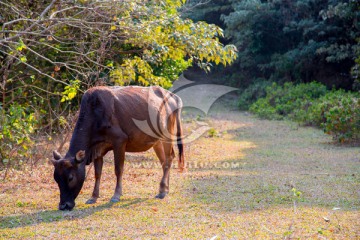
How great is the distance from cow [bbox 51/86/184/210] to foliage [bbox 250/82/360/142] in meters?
6.46

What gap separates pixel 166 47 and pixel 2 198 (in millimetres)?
3804

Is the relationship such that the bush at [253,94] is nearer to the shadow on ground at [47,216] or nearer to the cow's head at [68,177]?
the shadow on ground at [47,216]

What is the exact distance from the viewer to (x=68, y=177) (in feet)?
22.0

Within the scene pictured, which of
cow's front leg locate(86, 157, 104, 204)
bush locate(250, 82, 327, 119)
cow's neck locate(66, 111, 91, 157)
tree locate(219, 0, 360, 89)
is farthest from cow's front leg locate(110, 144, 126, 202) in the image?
tree locate(219, 0, 360, 89)

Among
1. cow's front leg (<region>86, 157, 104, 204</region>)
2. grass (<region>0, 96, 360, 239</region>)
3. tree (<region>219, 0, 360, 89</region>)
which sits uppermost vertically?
tree (<region>219, 0, 360, 89</region>)

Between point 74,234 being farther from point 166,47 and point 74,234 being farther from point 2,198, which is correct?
point 166,47

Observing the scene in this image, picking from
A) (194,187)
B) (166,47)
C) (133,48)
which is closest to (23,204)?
(194,187)

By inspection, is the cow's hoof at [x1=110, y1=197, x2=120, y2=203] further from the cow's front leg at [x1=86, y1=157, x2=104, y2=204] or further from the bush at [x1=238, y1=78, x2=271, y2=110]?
the bush at [x1=238, y1=78, x2=271, y2=110]

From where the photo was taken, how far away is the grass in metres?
5.81

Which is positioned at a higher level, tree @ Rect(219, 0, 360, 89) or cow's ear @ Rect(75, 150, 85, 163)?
tree @ Rect(219, 0, 360, 89)

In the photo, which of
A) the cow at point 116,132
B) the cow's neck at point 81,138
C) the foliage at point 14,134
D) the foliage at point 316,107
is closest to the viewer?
the cow at point 116,132

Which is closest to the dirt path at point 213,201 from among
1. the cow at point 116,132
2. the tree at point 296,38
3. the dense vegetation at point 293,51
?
the cow at point 116,132

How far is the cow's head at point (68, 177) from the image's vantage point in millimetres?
6699

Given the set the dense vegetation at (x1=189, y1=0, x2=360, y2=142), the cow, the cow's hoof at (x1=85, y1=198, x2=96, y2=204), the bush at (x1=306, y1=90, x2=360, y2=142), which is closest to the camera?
the cow
